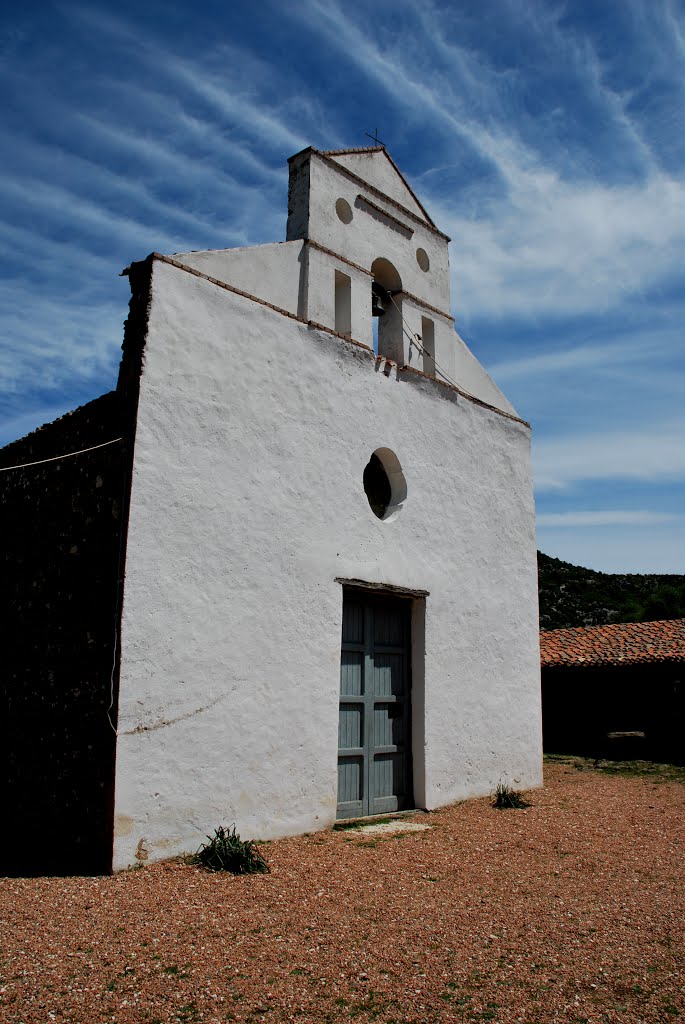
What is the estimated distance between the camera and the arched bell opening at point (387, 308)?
9938 mm

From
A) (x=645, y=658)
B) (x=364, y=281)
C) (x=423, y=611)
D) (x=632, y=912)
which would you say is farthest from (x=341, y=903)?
(x=645, y=658)

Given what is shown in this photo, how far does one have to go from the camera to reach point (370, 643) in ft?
27.7

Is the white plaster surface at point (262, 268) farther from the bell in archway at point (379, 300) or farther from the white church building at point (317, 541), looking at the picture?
the bell in archway at point (379, 300)

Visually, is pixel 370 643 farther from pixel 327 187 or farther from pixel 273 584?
pixel 327 187

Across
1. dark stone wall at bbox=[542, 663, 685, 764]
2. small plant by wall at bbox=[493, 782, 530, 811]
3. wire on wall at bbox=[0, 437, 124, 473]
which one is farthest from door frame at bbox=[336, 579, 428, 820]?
dark stone wall at bbox=[542, 663, 685, 764]

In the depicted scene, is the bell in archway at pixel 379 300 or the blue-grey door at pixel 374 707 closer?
the blue-grey door at pixel 374 707

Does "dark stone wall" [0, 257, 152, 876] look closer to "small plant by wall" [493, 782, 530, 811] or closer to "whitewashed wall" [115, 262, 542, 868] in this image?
"whitewashed wall" [115, 262, 542, 868]

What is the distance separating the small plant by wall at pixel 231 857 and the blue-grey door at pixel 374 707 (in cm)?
196

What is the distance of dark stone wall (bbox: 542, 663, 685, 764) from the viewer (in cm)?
1533

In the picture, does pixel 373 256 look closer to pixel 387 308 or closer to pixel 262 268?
pixel 387 308

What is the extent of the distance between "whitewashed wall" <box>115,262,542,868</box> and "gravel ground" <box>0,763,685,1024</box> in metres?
0.68

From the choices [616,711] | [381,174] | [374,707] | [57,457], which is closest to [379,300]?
[381,174]

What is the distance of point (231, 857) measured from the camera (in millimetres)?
5961

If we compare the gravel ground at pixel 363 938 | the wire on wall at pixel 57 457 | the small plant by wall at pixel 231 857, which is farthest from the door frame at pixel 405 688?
the wire on wall at pixel 57 457
